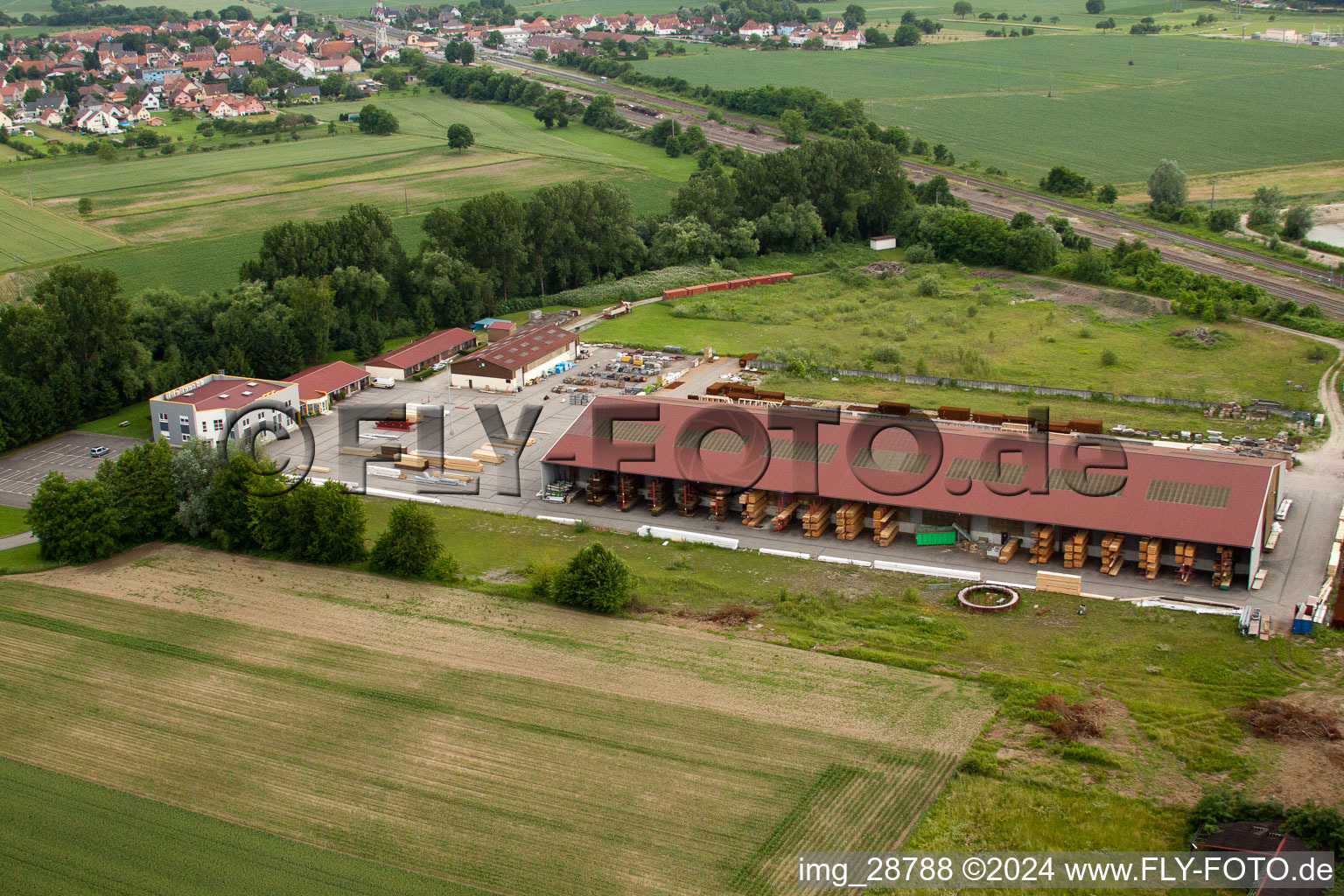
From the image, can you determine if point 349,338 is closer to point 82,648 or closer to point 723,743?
point 82,648

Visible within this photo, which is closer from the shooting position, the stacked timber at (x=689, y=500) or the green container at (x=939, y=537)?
the green container at (x=939, y=537)

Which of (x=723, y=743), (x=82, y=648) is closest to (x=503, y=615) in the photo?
(x=723, y=743)

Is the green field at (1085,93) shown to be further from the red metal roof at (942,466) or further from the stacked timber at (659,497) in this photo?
the stacked timber at (659,497)

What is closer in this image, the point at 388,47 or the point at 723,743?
the point at 723,743

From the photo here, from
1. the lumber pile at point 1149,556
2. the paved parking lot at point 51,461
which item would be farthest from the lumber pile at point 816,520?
the paved parking lot at point 51,461

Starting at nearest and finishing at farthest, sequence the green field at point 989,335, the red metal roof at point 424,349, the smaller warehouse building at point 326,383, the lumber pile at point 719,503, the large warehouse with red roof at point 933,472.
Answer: the large warehouse with red roof at point 933,472 → the lumber pile at point 719,503 → the green field at point 989,335 → the smaller warehouse building at point 326,383 → the red metal roof at point 424,349
